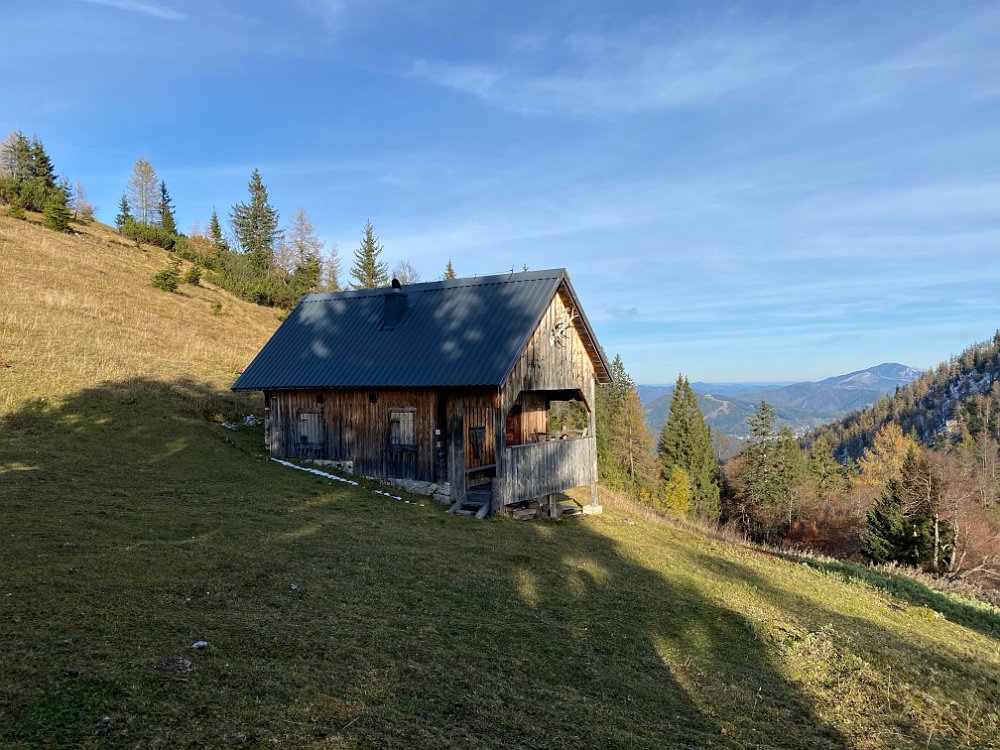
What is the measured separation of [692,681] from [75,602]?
9019 mm

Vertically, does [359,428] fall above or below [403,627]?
above

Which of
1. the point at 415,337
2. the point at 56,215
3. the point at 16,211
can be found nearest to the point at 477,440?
the point at 415,337

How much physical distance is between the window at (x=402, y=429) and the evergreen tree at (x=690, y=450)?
6220cm

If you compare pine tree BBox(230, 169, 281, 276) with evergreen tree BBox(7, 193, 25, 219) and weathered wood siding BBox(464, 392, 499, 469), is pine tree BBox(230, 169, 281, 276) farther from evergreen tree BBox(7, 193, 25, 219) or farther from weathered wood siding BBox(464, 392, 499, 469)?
weathered wood siding BBox(464, 392, 499, 469)

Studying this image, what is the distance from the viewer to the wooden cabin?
72.3 feet

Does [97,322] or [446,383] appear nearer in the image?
[446,383]

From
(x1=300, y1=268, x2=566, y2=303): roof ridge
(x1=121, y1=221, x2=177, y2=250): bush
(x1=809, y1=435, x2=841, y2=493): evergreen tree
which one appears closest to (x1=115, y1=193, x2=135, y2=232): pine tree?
(x1=121, y1=221, x2=177, y2=250): bush

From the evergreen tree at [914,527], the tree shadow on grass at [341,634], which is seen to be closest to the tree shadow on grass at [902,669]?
the tree shadow on grass at [341,634]

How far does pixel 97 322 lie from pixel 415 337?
81.5 feet

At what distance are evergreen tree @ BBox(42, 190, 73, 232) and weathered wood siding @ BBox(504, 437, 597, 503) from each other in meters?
55.9

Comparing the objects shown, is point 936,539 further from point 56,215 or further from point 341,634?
point 56,215

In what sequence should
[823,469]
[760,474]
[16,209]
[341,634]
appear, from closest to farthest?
[341,634] → [16,209] → [760,474] → [823,469]

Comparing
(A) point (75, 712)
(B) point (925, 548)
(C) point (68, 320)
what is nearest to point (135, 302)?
(C) point (68, 320)

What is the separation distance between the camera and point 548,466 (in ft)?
76.1
